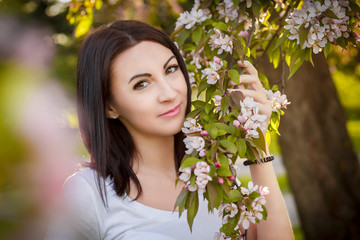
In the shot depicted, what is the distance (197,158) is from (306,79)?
2.89 metres

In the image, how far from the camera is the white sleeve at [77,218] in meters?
1.95

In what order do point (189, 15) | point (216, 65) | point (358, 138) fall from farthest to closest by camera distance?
point (358, 138), point (189, 15), point (216, 65)

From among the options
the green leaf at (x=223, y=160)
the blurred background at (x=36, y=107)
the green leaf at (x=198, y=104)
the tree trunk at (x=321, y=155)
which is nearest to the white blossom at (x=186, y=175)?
the green leaf at (x=223, y=160)

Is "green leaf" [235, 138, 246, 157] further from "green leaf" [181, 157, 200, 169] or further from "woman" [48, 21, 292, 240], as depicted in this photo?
"woman" [48, 21, 292, 240]

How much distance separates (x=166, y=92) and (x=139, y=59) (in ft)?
0.67

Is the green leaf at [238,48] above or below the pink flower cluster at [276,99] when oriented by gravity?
above

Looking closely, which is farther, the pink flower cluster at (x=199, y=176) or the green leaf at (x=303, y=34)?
the green leaf at (x=303, y=34)

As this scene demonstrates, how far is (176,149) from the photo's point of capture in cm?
233

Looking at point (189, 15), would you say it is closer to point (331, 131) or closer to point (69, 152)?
point (331, 131)

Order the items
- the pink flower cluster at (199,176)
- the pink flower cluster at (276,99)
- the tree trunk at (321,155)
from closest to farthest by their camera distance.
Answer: the pink flower cluster at (199,176) < the pink flower cluster at (276,99) < the tree trunk at (321,155)

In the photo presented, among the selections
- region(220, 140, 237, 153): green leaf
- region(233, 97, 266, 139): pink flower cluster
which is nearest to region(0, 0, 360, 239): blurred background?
region(233, 97, 266, 139): pink flower cluster

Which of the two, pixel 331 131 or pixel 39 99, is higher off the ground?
pixel 39 99

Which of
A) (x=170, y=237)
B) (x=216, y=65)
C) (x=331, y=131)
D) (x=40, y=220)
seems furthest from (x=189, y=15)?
(x=40, y=220)

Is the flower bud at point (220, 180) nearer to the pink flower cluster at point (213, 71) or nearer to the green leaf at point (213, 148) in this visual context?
the green leaf at point (213, 148)
